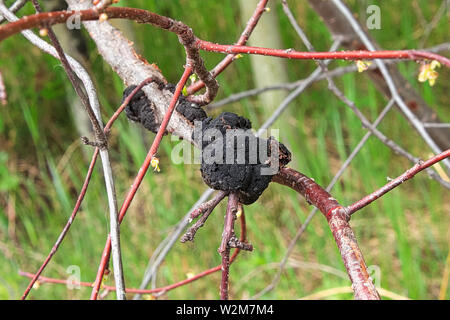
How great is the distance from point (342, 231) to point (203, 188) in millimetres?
1597

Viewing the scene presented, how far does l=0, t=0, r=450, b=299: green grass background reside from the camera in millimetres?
1646

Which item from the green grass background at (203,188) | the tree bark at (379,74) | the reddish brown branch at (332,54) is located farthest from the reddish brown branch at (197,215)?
the green grass background at (203,188)

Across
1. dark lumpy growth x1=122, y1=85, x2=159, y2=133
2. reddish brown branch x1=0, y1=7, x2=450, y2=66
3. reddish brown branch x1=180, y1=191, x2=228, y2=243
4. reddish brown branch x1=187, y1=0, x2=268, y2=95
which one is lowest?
reddish brown branch x1=180, y1=191, x2=228, y2=243

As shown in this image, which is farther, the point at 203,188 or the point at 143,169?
the point at 203,188

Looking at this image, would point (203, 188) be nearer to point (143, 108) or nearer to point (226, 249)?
point (143, 108)

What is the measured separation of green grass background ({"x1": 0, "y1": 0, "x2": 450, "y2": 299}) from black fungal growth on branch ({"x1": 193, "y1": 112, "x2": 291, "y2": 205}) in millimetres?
969

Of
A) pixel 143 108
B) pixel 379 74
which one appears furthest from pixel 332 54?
pixel 379 74

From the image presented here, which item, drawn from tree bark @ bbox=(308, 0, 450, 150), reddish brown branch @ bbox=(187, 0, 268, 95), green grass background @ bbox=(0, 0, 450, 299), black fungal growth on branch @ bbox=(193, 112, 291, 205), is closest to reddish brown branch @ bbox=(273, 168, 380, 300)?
black fungal growth on branch @ bbox=(193, 112, 291, 205)

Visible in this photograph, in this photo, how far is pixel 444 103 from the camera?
2221 millimetres

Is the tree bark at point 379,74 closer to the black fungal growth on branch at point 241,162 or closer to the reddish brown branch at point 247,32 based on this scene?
the reddish brown branch at point 247,32

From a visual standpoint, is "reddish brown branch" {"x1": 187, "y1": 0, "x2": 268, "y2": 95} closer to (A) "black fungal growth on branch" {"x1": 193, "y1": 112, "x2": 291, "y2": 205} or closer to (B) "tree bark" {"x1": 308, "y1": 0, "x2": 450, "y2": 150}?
(A) "black fungal growth on branch" {"x1": 193, "y1": 112, "x2": 291, "y2": 205}

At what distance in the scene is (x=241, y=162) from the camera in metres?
0.45

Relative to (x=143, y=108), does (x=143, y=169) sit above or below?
below
